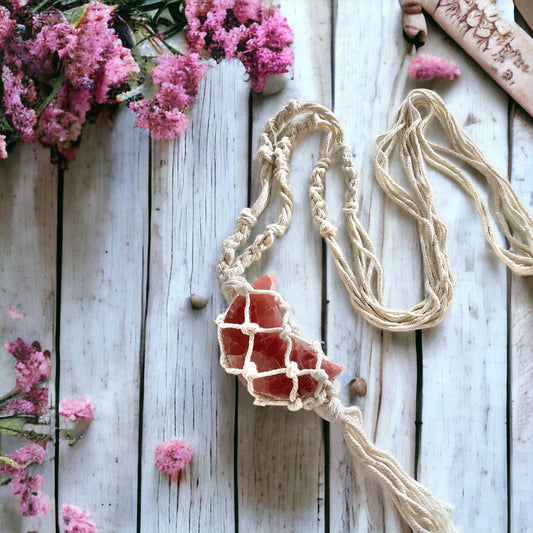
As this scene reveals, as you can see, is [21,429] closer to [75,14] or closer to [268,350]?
[268,350]

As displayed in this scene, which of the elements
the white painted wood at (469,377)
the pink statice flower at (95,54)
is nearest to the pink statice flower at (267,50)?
the pink statice flower at (95,54)

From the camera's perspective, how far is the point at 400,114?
977mm

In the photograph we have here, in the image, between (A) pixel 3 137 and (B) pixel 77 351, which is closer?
(A) pixel 3 137

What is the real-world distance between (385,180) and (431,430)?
0.41 m

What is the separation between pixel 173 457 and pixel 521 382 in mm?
565

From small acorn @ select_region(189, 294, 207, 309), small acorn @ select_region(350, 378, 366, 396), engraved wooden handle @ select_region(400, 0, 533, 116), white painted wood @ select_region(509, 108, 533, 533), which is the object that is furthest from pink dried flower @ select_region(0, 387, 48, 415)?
engraved wooden handle @ select_region(400, 0, 533, 116)

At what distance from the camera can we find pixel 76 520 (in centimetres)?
90

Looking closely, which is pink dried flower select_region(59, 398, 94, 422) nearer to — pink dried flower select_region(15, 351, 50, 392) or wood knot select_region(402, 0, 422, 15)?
pink dried flower select_region(15, 351, 50, 392)

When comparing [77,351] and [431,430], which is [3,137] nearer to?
[77,351]

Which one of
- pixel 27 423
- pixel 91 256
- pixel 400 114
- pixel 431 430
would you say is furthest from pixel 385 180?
pixel 27 423

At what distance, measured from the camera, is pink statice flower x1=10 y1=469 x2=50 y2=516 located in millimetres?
896

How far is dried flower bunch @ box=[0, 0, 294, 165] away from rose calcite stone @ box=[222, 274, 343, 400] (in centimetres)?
32

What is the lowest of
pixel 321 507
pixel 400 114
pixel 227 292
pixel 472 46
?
pixel 321 507

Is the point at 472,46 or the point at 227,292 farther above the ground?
the point at 472,46
